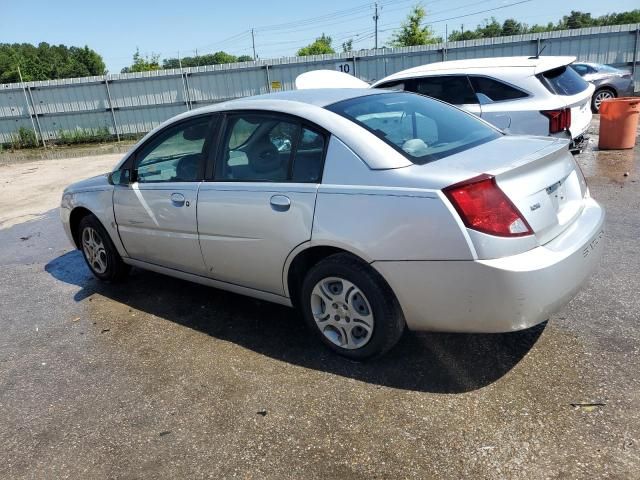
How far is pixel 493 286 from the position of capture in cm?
262

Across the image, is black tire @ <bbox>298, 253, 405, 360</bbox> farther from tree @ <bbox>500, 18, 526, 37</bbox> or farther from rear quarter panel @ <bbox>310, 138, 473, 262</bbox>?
tree @ <bbox>500, 18, 526, 37</bbox>

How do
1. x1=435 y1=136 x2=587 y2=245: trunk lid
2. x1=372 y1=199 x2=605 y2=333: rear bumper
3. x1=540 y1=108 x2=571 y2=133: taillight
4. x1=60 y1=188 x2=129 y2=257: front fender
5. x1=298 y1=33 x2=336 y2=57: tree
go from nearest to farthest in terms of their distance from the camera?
x1=372 y1=199 x2=605 y2=333: rear bumper < x1=435 y1=136 x2=587 y2=245: trunk lid < x1=60 y1=188 x2=129 y2=257: front fender < x1=540 y1=108 x2=571 y2=133: taillight < x1=298 y1=33 x2=336 y2=57: tree

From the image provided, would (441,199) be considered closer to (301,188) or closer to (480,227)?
(480,227)

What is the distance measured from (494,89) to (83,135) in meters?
16.3

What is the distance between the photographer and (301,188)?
127 inches

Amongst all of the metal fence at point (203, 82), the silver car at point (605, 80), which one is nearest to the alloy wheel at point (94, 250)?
the metal fence at point (203, 82)

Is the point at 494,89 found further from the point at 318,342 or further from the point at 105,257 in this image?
the point at 105,257

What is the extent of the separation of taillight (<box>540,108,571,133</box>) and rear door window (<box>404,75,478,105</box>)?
3.17 ft

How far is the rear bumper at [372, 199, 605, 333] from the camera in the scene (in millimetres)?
2625

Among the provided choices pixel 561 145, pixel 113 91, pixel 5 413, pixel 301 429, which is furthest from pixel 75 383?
pixel 113 91

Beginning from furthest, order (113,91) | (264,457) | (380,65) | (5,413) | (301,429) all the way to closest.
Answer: (113,91), (380,65), (5,413), (301,429), (264,457)

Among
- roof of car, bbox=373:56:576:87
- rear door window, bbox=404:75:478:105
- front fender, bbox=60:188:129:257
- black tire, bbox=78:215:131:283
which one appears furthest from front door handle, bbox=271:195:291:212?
roof of car, bbox=373:56:576:87

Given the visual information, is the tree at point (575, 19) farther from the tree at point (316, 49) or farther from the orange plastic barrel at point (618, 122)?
the orange plastic barrel at point (618, 122)

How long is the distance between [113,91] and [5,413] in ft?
56.8
